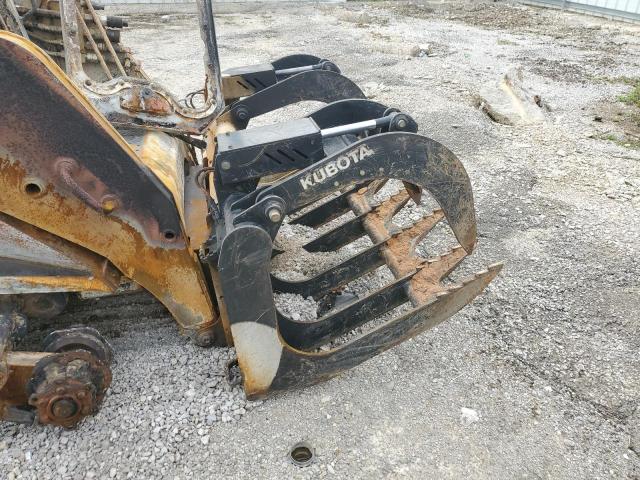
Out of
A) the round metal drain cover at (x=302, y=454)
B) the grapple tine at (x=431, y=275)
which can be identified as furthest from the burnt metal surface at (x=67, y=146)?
the grapple tine at (x=431, y=275)

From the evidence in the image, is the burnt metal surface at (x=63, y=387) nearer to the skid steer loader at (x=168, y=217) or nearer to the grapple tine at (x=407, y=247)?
the skid steer loader at (x=168, y=217)

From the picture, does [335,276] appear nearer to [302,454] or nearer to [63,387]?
[302,454]

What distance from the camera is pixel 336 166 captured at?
208 centimetres

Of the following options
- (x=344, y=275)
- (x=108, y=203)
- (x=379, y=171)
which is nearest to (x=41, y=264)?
(x=108, y=203)

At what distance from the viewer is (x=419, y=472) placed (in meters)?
2.22

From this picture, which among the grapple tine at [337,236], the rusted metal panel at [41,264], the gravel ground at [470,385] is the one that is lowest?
the gravel ground at [470,385]

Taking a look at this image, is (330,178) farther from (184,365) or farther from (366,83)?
(366,83)

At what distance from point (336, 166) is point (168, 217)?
722 millimetres

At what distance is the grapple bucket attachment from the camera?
205 cm

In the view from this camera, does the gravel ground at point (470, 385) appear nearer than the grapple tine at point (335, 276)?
Yes

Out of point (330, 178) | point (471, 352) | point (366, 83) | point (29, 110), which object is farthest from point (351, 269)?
point (366, 83)

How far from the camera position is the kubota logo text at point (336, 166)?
2057mm

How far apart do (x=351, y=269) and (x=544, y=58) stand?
25.2ft

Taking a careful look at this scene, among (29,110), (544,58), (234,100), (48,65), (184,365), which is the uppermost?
(48,65)
